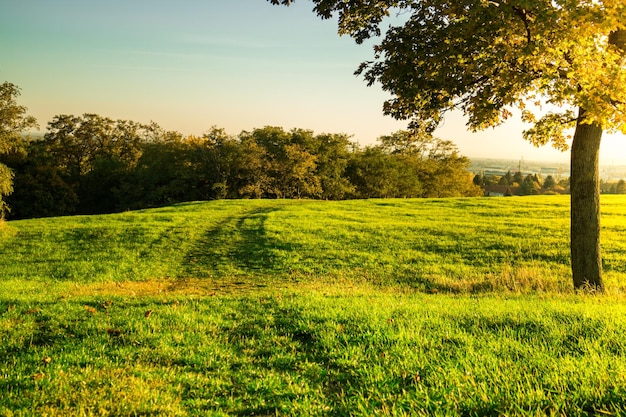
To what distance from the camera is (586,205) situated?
35.0 feet

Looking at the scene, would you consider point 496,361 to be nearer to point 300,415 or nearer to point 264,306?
point 300,415

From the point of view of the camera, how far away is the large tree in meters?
8.06

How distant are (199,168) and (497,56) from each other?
59512 mm

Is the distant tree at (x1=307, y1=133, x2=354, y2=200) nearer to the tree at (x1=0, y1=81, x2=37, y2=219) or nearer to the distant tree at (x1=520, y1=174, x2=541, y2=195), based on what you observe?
the tree at (x1=0, y1=81, x2=37, y2=219)

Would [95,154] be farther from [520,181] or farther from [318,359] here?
[520,181]

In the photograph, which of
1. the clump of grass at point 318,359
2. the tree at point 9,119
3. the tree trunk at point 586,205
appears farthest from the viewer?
the tree at point 9,119

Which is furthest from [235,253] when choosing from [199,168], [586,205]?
[199,168]

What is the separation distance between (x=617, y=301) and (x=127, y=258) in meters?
20.2

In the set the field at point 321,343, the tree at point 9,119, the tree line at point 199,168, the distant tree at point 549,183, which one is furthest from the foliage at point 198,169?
the distant tree at point 549,183

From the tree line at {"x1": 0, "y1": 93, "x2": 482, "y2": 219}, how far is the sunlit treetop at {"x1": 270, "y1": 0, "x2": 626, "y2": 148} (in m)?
44.8

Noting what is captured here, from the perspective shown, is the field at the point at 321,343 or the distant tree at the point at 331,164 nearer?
the field at the point at 321,343

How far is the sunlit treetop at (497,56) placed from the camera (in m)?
7.89

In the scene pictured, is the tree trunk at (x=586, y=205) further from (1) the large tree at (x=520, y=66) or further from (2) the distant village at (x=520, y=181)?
(2) the distant village at (x=520, y=181)

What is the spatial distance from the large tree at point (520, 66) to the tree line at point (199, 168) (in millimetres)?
44316
